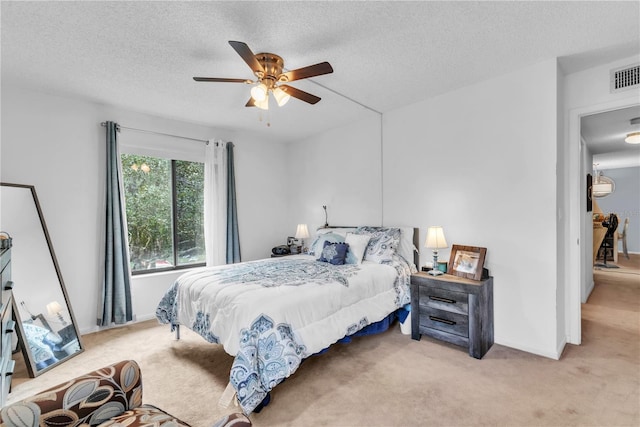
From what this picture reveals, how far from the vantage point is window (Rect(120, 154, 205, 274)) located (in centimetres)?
388

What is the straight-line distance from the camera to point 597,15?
1.96 meters

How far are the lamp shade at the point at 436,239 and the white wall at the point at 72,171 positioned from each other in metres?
3.32

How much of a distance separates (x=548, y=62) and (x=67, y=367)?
16.4ft

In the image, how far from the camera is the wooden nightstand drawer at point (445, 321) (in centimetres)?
267

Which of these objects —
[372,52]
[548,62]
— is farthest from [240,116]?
[548,62]

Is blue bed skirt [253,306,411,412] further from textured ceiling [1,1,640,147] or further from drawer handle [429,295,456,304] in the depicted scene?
textured ceiling [1,1,640,147]

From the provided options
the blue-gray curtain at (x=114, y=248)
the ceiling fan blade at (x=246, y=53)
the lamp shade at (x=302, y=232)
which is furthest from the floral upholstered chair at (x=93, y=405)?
the lamp shade at (x=302, y=232)

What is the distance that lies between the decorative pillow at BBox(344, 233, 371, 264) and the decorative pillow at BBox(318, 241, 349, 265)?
0.20 ft

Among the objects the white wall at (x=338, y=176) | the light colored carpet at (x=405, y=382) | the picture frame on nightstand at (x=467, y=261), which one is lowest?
the light colored carpet at (x=405, y=382)

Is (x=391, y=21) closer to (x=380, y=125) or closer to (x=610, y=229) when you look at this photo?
(x=380, y=125)

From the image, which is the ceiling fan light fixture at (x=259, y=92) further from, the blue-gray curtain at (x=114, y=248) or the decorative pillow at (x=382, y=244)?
the blue-gray curtain at (x=114, y=248)

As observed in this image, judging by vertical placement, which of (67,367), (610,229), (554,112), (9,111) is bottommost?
(67,367)

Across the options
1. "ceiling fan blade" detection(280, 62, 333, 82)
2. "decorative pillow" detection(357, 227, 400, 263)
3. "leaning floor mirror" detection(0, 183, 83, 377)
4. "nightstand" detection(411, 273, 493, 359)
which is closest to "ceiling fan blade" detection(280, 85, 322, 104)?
"ceiling fan blade" detection(280, 62, 333, 82)

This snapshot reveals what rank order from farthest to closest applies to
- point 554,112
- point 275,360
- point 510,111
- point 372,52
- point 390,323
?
point 390,323 < point 510,111 < point 554,112 < point 372,52 < point 275,360
